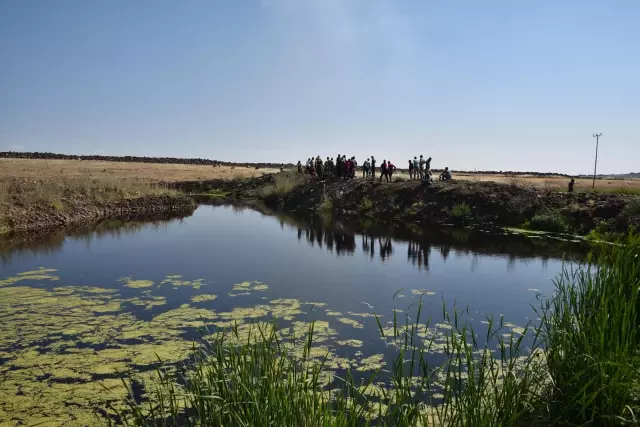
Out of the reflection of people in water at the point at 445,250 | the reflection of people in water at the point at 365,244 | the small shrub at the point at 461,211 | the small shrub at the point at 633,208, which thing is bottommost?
the reflection of people in water at the point at 365,244

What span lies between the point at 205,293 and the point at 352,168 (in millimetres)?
31317

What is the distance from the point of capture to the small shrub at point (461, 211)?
33.8 meters

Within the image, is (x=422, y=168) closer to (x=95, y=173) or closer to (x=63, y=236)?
(x=63, y=236)

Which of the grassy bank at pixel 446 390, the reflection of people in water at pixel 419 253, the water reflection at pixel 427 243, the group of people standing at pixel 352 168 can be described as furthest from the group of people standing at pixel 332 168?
the grassy bank at pixel 446 390

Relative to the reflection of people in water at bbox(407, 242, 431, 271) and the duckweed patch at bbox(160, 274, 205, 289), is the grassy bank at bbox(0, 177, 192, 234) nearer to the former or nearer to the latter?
the duckweed patch at bbox(160, 274, 205, 289)

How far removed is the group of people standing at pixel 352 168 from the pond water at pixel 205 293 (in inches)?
536

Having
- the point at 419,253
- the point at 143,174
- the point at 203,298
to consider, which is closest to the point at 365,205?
the point at 419,253

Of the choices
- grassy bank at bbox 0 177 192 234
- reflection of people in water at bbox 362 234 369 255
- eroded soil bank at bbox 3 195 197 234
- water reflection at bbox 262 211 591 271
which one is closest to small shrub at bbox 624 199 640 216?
water reflection at bbox 262 211 591 271

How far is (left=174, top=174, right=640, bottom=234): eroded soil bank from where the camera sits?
91.7ft

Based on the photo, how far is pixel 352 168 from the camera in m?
43.9

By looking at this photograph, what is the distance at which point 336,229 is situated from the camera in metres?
31.1

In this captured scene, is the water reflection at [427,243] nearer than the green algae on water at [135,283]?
No

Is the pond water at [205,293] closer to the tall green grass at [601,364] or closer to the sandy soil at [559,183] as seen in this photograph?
the tall green grass at [601,364]

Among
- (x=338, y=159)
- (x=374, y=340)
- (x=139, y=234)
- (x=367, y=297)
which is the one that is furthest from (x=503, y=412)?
(x=338, y=159)
